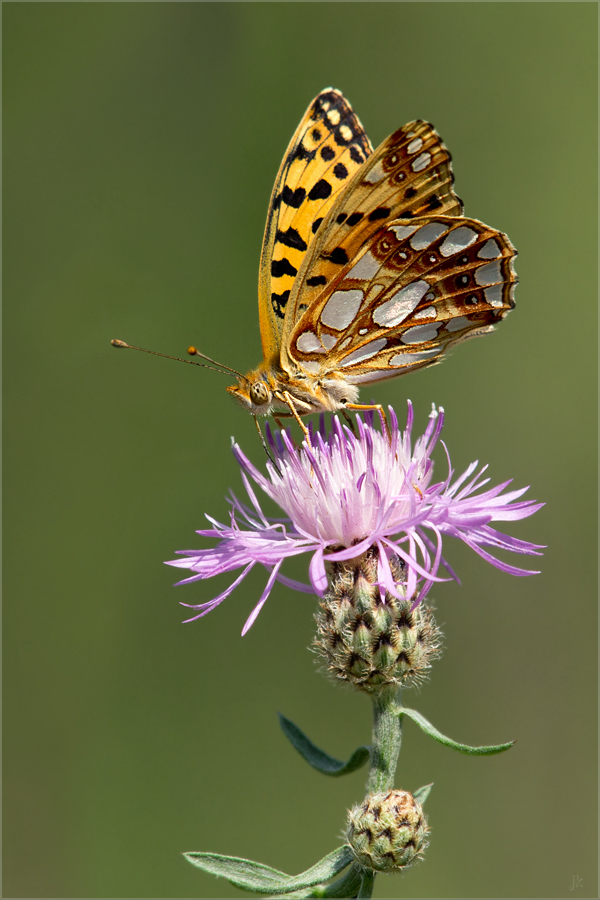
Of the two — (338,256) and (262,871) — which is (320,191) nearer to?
(338,256)

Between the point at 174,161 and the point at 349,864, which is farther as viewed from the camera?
the point at 174,161

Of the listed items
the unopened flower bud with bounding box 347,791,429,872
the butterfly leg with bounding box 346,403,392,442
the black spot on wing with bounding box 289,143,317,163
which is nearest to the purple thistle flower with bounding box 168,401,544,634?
the butterfly leg with bounding box 346,403,392,442

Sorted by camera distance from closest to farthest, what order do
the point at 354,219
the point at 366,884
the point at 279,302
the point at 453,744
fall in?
the point at 453,744 → the point at 366,884 → the point at 354,219 → the point at 279,302

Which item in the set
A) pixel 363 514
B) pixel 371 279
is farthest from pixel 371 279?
pixel 363 514

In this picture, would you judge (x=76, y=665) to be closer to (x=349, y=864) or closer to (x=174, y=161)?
(x=349, y=864)

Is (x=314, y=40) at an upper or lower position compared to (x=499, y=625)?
upper

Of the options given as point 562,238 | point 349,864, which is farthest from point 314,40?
point 349,864

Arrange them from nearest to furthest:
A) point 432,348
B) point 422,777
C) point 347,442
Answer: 1. point 347,442
2. point 432,348
3. point 422,777

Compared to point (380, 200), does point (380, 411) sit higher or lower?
lower
